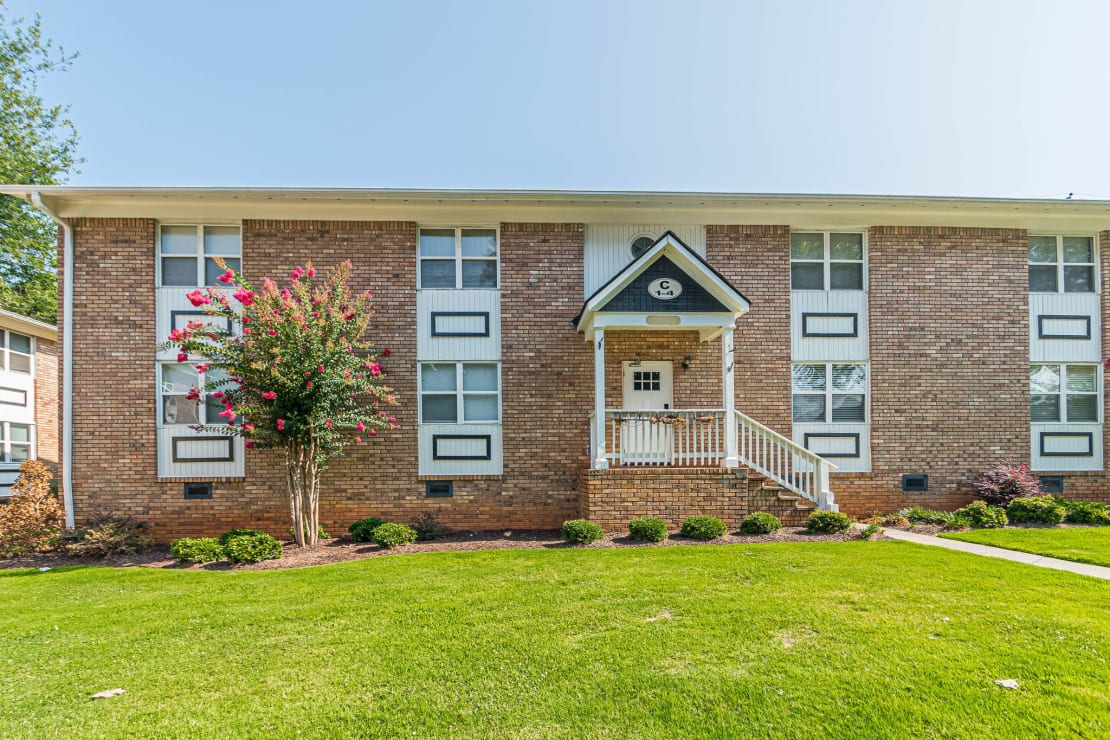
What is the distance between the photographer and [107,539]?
8.43 m

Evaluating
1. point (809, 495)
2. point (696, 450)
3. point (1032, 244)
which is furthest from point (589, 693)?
point (1032, 244)

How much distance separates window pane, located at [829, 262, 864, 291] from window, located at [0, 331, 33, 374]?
2152 cm

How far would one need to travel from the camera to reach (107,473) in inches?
381

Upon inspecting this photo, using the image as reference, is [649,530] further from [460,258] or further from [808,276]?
[808,276]

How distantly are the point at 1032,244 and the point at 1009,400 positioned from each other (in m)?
3.44

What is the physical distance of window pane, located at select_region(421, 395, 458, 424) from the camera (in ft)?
33.9

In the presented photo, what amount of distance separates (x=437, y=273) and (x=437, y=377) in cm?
214

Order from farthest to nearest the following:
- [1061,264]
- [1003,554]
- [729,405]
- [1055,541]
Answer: [1061,264] → [729,405] → [1055,541] → [1003,554]

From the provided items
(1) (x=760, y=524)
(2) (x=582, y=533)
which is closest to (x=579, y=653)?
(2) (x=582, y=533)

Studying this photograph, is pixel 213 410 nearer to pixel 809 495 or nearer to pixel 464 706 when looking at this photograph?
pixel 464 706

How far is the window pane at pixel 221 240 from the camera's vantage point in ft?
33.4

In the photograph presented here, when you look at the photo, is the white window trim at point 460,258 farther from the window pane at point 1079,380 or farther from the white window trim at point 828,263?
the window pane at point 1079,380

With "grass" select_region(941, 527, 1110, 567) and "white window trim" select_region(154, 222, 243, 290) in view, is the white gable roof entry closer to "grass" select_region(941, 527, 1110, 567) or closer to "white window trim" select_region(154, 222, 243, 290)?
"grass" select_region(941, 527, 1110, 567)

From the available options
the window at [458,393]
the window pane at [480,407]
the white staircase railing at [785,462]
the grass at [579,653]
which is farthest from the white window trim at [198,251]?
the white staircase railing at [785,462]
